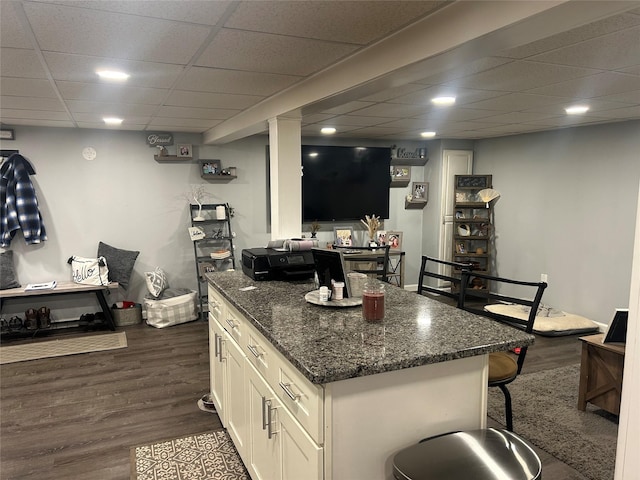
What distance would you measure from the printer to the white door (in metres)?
3.85

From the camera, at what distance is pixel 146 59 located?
2.37 m

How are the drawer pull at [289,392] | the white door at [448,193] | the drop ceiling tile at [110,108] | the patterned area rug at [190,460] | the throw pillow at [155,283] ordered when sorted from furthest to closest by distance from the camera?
the white door at [448,193] → the throw pillow at [155,283] → the drop ceiling tile at [110,108] → the patterned area rug at [190,460] → the drawer pull at [289,392]

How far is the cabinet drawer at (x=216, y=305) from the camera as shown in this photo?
276cm

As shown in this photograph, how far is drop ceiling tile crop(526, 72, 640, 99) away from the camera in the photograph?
2791 mm

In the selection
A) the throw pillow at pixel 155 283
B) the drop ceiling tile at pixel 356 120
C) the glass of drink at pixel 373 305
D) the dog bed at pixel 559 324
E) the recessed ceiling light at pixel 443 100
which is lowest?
the dog bed at pixel 559 324

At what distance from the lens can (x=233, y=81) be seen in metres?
2.83

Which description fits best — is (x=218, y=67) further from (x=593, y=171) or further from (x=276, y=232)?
(x=593, y=171)

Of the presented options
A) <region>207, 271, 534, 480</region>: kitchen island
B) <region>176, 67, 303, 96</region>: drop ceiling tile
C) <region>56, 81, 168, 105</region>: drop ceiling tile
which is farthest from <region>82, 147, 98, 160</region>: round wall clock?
<region>207, 271, 534, 480</region>: kitchen island

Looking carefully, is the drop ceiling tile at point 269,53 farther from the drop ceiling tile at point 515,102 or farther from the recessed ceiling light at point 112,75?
the drop ceiling tile at point 515,102

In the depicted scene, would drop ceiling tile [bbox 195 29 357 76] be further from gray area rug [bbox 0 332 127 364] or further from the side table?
gray area rug [bbox 0 332 127 364]

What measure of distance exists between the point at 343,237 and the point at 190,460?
385cm

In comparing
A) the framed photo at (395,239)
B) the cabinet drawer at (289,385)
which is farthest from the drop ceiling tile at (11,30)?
the framed photo at (395,239)

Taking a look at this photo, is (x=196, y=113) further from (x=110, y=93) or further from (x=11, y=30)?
(x=11, y=30)

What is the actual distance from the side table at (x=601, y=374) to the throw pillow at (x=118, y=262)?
14.9 feet
